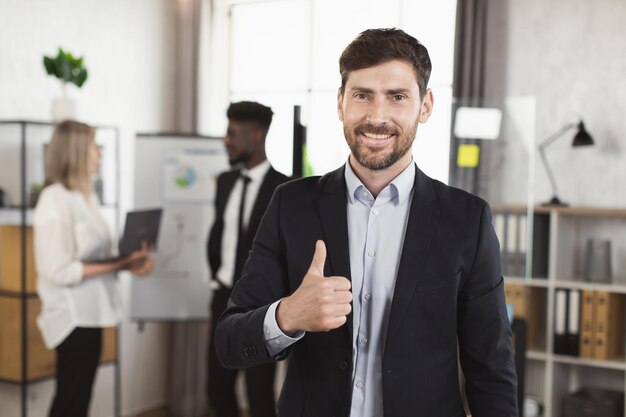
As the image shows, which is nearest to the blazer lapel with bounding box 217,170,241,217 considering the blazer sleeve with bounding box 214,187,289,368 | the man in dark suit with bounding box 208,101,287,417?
the man in dark suit with bounding box 208,101,287,417

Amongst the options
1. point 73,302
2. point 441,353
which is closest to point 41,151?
point 73,302

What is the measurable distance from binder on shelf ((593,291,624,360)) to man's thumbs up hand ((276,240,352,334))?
10.9ft

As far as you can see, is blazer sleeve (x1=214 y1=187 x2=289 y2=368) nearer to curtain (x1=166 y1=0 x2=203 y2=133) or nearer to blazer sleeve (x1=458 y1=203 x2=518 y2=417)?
blazer sleeve (x1=458 y1=203 x2=518 y2=417)

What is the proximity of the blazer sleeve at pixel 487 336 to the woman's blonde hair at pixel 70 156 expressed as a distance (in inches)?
109

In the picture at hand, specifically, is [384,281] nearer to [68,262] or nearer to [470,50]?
[68,262]

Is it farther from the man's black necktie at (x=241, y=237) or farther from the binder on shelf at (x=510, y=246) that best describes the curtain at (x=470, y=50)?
the man's black necktie at (x=241, y=237)

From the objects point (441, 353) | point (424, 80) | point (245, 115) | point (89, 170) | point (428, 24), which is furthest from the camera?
point (428, 24)

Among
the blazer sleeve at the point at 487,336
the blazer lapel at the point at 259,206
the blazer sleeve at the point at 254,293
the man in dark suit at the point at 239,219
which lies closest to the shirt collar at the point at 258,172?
the man in dark suit at the point at 239,219

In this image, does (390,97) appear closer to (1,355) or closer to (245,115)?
(245,115)

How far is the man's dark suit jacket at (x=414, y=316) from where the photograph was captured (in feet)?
4.98

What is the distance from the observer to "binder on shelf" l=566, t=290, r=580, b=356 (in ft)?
14.4

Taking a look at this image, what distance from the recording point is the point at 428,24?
5.07 meters

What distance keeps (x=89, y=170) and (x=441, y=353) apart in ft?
9.15

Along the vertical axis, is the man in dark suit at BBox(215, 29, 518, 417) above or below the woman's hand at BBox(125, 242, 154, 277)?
above
